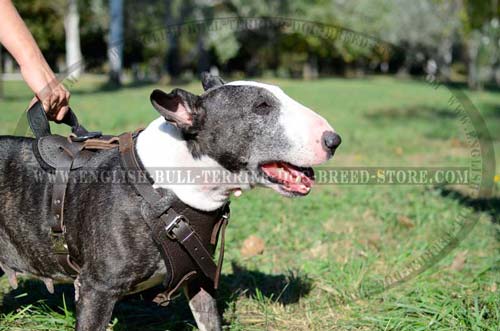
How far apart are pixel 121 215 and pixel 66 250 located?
0.37 m

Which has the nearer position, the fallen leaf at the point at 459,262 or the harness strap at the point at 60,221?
the harness strap at the point at 60,221

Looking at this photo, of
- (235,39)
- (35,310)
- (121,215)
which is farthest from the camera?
(235,39)

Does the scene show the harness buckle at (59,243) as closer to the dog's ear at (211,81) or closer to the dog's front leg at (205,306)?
the dog's front leg at (205,306)

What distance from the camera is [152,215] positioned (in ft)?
7.50

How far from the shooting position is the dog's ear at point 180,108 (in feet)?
7.29

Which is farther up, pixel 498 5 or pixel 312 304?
pixel 498 5

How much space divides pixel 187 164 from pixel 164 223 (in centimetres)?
26

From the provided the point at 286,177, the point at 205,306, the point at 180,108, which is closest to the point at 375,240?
the point at 205,306

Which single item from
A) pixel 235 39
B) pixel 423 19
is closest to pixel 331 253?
pixel 235 39

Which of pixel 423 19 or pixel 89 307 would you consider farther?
pixel 423 19

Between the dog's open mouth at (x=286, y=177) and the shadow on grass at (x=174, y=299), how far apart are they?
41.5 inches

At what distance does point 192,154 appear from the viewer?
2342 mm

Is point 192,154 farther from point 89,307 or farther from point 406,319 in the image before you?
point 406,319

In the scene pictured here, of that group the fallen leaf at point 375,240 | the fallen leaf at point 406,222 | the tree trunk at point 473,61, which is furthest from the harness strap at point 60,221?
the tree trunk at point 473,61
